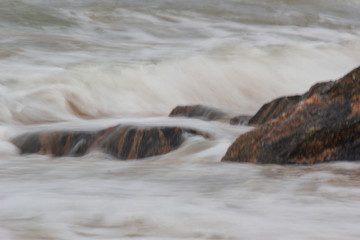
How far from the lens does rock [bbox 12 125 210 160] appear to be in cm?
491

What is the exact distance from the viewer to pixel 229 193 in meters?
3.10

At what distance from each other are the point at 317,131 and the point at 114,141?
172 cm

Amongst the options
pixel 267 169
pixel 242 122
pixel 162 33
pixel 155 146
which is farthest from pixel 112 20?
pixel 267 169

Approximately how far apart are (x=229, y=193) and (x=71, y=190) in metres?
0.68

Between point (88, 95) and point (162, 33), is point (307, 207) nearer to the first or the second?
point (88, 95)

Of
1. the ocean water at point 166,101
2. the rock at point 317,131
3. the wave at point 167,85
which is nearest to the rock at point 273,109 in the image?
the ocean water at point 166,101

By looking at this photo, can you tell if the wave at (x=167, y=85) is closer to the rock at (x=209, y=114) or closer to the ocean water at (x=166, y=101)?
the ocean water at (x=166, y=101)

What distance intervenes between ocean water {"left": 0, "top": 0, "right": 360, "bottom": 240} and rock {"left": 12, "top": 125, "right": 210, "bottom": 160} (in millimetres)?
130

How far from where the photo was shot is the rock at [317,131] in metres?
3.85

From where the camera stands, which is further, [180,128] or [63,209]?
[180,128]

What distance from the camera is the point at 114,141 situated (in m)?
5.10

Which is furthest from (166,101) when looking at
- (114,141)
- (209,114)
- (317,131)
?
(317,131)

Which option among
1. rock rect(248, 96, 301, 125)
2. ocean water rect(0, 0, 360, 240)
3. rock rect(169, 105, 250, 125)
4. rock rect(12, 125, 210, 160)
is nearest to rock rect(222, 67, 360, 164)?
ocean water rect(0, 0, 360, 240)

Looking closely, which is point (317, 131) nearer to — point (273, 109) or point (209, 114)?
point (273, 109)
